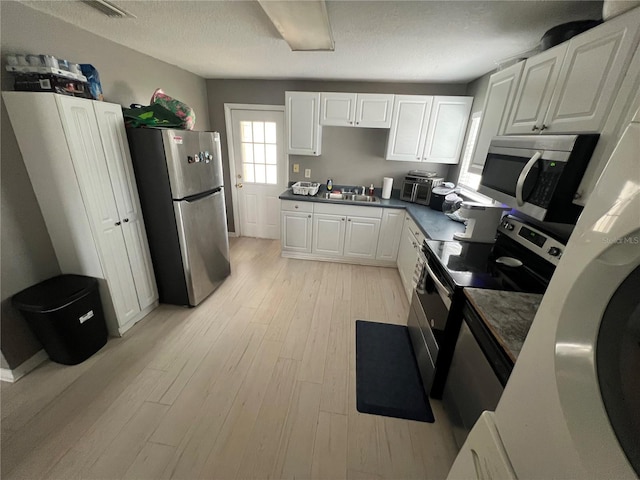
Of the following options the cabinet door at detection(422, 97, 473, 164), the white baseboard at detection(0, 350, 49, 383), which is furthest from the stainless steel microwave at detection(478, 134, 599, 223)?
the white baseboard at detection(0, 350, 49, 383)

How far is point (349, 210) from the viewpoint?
3.17 metres

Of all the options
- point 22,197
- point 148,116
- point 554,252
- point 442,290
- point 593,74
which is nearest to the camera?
point 593,74

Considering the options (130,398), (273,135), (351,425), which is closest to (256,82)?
(273,135)

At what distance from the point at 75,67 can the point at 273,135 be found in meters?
2.25

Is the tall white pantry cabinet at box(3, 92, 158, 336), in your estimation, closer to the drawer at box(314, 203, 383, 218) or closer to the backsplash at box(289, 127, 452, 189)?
the drawer at box(314, 203, 383, 218)

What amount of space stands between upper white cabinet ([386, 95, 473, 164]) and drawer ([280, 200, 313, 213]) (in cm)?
129

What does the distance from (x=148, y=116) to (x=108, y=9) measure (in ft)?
2.05

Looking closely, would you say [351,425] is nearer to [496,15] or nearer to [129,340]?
[129,340]

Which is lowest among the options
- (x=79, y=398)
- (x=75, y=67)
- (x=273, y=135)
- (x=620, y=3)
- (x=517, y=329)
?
(x=79, y=398)

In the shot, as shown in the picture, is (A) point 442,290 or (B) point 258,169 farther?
(B) point 258,169

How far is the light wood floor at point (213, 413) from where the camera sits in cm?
128

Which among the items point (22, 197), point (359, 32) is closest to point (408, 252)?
point (359, 32)

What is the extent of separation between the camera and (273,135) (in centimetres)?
365

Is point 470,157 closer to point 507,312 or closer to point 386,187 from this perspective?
point 386,187
